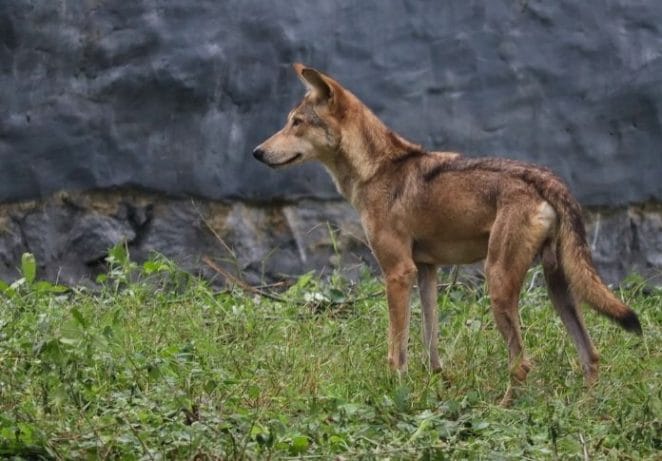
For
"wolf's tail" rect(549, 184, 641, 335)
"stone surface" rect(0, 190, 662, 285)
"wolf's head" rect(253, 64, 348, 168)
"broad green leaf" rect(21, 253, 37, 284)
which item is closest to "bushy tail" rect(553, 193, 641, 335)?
"wolf's tail" rect(549, 184, 641, 335)

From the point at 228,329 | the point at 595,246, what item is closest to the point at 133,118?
the point at 228,329

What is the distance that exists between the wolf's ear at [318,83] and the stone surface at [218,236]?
1.58 m

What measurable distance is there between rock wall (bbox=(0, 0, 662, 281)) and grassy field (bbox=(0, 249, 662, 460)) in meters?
0.59

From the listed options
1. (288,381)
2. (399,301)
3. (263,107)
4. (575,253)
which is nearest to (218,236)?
(263,107)

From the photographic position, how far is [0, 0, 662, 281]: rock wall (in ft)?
32.3

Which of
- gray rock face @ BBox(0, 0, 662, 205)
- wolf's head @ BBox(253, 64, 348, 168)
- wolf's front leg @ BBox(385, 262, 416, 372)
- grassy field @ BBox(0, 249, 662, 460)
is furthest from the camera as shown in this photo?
gray rock face @ BBox(0, 0, 662, 205)

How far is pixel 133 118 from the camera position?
32.6ft

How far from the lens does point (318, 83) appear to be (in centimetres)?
840

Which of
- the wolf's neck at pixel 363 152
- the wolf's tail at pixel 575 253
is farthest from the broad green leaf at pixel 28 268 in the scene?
the wolf's tail at pixel 575 253

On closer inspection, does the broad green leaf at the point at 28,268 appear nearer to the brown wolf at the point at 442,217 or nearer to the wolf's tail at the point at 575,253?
the brown wolf at the point at 442,217

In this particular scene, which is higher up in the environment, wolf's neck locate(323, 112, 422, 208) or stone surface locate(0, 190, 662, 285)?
wolf's neck locate(323, 112, 422, 208)

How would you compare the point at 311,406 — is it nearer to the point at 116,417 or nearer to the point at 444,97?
the point at 116,417

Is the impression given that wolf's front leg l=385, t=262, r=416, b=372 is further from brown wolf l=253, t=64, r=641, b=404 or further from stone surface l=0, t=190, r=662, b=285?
stone surface l=0, t=190, r=662, b=285

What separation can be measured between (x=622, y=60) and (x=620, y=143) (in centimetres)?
59
